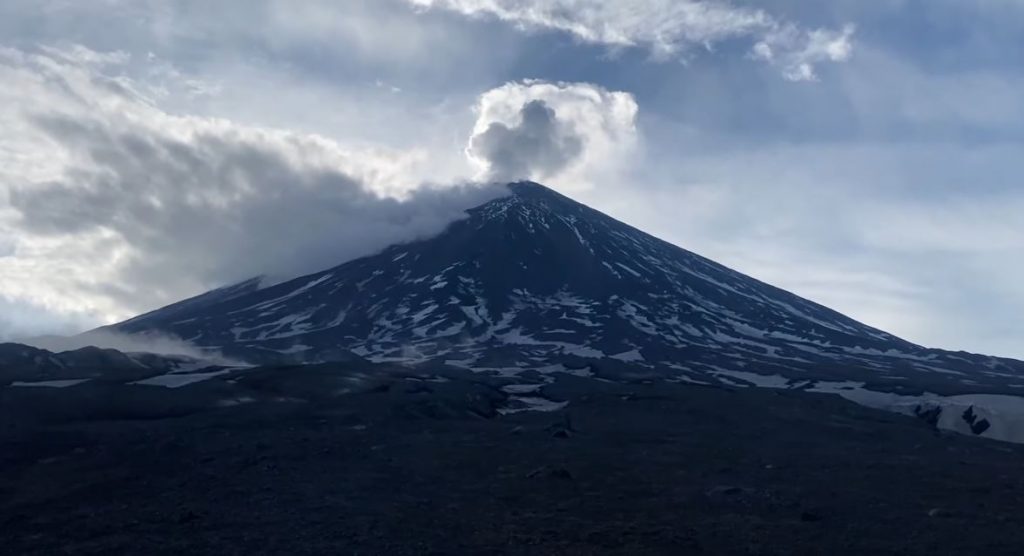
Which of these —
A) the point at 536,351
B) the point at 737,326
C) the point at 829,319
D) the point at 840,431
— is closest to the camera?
the point at 840,431

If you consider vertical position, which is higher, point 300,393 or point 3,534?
point 300,393

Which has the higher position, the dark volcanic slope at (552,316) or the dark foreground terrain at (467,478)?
the dark volcanic slope at (552,316)

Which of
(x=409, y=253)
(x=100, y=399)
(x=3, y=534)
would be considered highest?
(x=409, y=253)

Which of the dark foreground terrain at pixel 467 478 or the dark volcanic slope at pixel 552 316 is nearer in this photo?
the dark foreground terrain at pixel 467 478

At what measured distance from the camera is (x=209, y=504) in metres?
36.2

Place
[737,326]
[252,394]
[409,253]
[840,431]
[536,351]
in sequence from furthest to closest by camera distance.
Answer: [409,253], [737,326], [536,351], [252,394], [840,431]

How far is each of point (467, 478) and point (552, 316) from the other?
108m

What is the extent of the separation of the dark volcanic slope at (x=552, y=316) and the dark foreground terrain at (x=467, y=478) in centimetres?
4445

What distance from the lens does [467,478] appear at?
41969 mm

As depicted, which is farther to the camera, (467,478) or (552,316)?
(552,316)

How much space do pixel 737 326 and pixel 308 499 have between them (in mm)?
119291

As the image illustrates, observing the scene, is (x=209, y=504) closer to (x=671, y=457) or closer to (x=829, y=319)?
(x=671, y=457)

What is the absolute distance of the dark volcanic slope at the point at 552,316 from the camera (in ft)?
401

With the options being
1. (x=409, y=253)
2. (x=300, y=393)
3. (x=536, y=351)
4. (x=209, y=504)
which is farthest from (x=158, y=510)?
(x=409, y=253)
